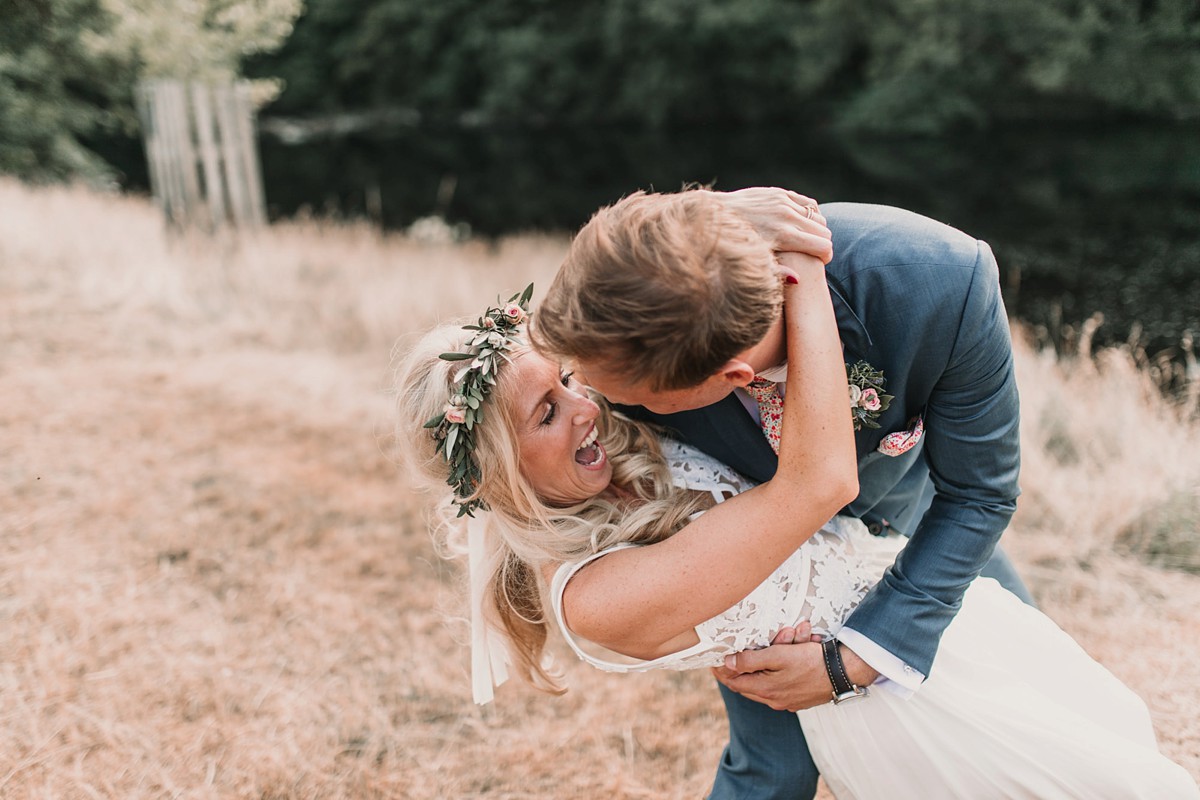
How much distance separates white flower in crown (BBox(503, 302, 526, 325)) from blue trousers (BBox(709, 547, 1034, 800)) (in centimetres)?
116

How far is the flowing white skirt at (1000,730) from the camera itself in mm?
1838

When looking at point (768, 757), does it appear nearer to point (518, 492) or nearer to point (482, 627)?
point (482, 627)

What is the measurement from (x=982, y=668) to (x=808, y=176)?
733 inches

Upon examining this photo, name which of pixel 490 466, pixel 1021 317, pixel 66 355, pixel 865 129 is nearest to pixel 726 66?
pixel 865 129

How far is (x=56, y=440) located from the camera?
4.93m

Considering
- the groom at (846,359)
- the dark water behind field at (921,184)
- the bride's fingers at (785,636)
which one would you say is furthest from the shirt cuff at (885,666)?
the dark water behind field at (921,184)

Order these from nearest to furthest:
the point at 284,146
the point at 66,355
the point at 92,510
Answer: the point at 92,510, the point at 66,355, the point at 284,146

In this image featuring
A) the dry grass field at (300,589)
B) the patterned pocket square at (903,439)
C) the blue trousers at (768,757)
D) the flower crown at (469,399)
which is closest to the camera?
the patterned pocket square at (903,439)

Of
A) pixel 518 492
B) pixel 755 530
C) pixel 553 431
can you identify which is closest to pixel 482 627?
pixel 518 492

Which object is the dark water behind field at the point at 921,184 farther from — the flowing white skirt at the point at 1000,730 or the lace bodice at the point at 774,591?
the lace bodice at the point at 774,591

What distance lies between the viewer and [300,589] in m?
3.90

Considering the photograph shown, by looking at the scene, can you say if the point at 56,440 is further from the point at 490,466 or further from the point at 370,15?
the point at 370,15

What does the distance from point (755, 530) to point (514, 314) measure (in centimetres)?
82

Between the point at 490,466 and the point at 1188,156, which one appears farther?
the point at 1188,156
